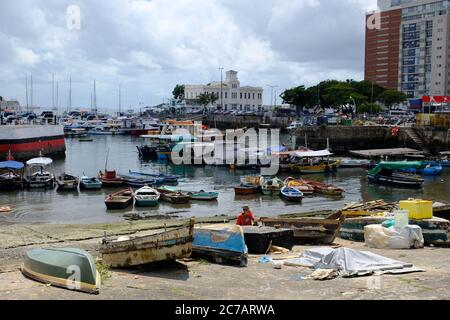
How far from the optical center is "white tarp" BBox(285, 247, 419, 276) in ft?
43.5

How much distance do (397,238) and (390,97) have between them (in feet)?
362

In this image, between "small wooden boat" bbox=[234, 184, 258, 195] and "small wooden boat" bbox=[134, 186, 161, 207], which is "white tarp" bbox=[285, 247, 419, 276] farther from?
"small wooden boat" bbox=[234, 184, 258, 195]

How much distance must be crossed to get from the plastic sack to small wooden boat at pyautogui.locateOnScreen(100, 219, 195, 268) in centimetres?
629

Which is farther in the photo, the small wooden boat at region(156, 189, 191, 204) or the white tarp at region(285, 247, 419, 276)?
the small wooden boat at region(156, 189, 191, 204)

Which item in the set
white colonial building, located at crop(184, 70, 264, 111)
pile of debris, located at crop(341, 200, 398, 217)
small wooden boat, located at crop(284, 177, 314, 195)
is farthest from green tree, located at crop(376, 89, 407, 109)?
pile of debris, located at crop(341, 200, 398, 217)

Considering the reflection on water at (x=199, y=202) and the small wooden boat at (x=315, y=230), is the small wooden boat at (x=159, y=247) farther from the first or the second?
the reflection on water at (x=199, y=202)

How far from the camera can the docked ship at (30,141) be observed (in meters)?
61.1

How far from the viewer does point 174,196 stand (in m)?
37.7

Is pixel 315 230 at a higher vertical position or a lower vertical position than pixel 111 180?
higher

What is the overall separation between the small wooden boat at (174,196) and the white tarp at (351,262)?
76.6 feet

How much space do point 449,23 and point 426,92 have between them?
55.5ft

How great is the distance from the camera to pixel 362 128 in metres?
76.6

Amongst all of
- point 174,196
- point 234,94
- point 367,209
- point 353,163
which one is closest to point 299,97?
point 234,94

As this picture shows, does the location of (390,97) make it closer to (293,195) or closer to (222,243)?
(293,195)
